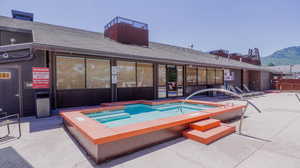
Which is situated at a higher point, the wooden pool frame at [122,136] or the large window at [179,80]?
the large window at [179,80]

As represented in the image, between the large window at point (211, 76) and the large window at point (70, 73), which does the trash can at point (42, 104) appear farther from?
the large window at point (211, 76)

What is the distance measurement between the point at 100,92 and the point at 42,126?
3.34m

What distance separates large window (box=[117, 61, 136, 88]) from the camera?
27.1 ft

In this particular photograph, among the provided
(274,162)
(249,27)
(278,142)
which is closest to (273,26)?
(249,27)

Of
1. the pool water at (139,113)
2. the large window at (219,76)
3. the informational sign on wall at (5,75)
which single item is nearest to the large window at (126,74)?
the pool water at (139,113)

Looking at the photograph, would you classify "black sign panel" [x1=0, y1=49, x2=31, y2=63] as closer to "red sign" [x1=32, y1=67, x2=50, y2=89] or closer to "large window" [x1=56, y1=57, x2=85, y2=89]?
"red sign" [x1=32, y1=67, x2=50, y2=89]

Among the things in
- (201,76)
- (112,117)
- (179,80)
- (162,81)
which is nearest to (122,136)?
(112,117)

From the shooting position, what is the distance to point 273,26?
16.2m

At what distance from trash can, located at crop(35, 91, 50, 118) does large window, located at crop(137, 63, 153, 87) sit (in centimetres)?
481

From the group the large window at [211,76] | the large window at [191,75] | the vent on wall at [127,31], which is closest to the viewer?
the vent on wall at [127,31]

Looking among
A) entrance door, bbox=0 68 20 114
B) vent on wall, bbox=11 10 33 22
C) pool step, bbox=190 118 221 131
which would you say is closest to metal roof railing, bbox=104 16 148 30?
vent on wall, bbox=11 10 33 22

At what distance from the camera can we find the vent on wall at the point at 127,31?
1130cm

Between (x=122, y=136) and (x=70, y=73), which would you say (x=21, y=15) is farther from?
(x=122, y=136)

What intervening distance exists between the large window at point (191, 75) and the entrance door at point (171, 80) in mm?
1436
